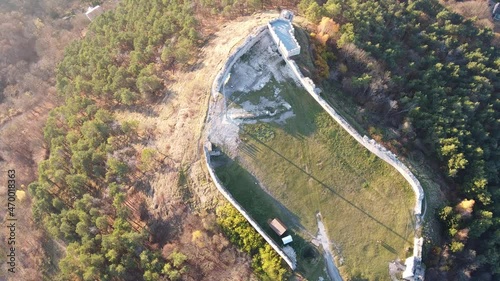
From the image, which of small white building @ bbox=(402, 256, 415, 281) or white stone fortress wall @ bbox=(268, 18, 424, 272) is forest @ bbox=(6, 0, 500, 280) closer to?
white stone fortress wall @ bbox=(268, 18, 424, 272)

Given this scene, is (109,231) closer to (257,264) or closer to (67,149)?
(67,149)

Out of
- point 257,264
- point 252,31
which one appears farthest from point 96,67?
point 257,264

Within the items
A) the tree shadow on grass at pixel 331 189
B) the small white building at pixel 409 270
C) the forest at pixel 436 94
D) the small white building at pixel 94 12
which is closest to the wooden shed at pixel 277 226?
the tree shadow on grass at pixel 331 189

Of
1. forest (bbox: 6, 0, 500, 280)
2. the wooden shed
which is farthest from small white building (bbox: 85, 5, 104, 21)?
the wooden shed

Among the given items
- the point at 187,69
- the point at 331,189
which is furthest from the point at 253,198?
the point at 187,69

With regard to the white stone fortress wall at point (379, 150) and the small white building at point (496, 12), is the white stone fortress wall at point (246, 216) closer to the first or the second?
the white stone fortress wall at point (379, 150)

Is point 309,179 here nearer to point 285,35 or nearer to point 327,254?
point 327,254
